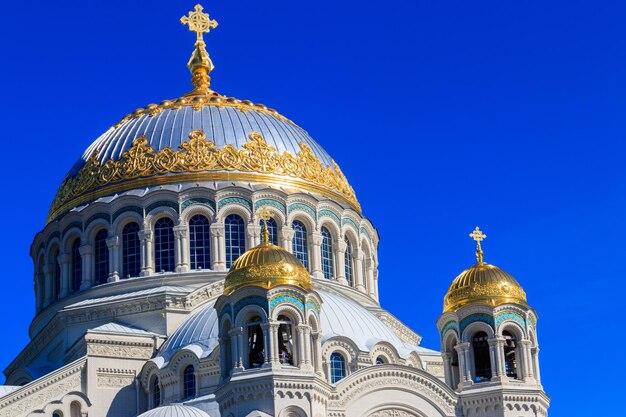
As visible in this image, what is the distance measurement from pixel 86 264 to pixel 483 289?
12.2 meters

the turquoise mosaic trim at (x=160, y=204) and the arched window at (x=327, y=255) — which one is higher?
the turquoise mosaic trim at (x=160, y=204)

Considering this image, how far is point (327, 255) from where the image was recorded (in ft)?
149

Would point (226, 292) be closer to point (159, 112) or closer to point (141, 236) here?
point (141, 236)

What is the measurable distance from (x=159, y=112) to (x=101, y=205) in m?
3.96

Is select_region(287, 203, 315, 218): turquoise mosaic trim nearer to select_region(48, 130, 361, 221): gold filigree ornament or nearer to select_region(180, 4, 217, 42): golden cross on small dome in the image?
select_region(48, 130, 361, 221): gold filigree ornament

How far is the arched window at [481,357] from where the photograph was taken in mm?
38219

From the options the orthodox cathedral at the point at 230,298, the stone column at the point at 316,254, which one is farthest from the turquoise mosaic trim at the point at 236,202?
the stone column at the point at 316,254

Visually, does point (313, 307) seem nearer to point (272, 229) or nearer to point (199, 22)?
point (272, 229)

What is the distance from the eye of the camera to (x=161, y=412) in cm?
3628

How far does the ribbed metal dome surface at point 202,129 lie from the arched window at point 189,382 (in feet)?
27.7

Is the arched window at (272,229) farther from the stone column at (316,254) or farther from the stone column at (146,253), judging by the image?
the stone column at (146,253)

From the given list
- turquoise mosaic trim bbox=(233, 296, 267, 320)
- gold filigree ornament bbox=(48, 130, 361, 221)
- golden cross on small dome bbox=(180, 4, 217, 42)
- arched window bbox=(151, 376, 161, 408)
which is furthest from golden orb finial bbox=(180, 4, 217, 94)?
turquoise mosaic trim bbox=(233, 296, 267, 320)

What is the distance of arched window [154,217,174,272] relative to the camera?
44000 mm

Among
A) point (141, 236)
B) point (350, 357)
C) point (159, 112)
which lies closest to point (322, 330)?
point (350, 357)
